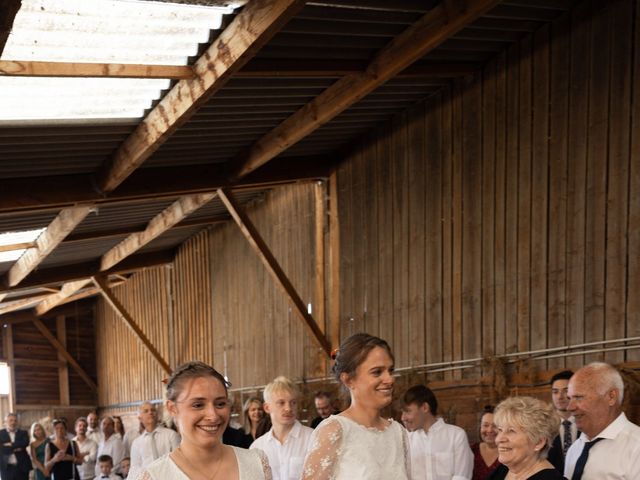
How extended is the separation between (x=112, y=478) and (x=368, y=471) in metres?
7.52

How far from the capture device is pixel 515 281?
7938mm

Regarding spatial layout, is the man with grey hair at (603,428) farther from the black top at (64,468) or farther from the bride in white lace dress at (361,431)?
the black top at (64,468)

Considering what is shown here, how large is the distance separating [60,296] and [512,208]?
43.0ft

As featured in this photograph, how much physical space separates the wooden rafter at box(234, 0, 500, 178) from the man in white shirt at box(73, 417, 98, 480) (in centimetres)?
478

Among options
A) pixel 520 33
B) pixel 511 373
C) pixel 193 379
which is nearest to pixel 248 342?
pixel 511 373

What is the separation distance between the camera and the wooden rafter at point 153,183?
Result: 8.41 meters

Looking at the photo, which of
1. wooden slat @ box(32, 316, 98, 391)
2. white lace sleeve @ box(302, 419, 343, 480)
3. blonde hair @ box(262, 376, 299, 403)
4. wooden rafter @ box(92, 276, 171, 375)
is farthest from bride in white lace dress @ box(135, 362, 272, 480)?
wooden slat @ box(32, 316, 98, 391)

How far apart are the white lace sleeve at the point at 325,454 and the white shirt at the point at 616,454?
1.27 meters

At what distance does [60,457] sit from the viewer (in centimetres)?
1052

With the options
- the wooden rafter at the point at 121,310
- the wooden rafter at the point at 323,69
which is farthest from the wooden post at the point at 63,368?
the wooden rafter at the point at 323,69

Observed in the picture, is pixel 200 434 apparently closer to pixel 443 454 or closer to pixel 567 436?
pixel 443 454

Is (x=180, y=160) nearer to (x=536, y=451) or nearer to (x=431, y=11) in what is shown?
(x=431, y=11)

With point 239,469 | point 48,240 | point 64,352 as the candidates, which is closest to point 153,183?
point 48,240

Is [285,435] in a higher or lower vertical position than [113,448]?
higher
